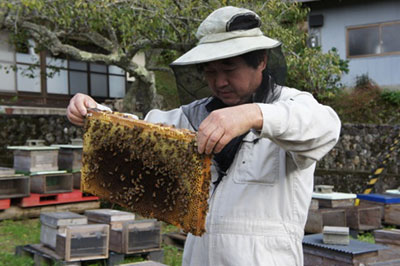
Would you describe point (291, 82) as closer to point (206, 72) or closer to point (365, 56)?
point (365, 56)

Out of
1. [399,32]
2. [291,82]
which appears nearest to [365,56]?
[399,32]

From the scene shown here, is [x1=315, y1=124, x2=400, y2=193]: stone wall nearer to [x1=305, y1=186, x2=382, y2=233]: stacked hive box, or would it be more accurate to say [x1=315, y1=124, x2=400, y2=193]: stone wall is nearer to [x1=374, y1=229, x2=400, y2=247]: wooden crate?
[x1=305, y1=186, x2=382, y2=233]: stacked hive box

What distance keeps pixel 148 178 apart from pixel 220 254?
39 cm

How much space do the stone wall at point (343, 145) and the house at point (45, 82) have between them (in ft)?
8.13

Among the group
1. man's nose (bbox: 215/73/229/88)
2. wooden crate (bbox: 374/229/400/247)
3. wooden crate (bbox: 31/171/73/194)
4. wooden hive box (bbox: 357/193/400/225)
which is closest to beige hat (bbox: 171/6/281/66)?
man's nose (bbox: 215/73/229/88)

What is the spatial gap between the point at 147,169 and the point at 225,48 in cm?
55

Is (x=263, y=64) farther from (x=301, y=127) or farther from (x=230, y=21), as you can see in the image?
(x=301, y=127)

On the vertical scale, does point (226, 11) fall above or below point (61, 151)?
above

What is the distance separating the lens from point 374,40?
1467 centimetres

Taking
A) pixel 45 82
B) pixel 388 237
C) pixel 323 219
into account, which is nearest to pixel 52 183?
pixel 323 219

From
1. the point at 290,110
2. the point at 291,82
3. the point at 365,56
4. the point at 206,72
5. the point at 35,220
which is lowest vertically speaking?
the point at 35,220

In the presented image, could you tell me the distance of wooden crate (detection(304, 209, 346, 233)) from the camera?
17.7 ft

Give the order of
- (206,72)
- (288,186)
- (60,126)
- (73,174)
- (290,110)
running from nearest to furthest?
1. (290,110)
2. (288,186)
3. (206,72)
4. (73,174)
5. (60,126)

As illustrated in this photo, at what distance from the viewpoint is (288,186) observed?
164cm
